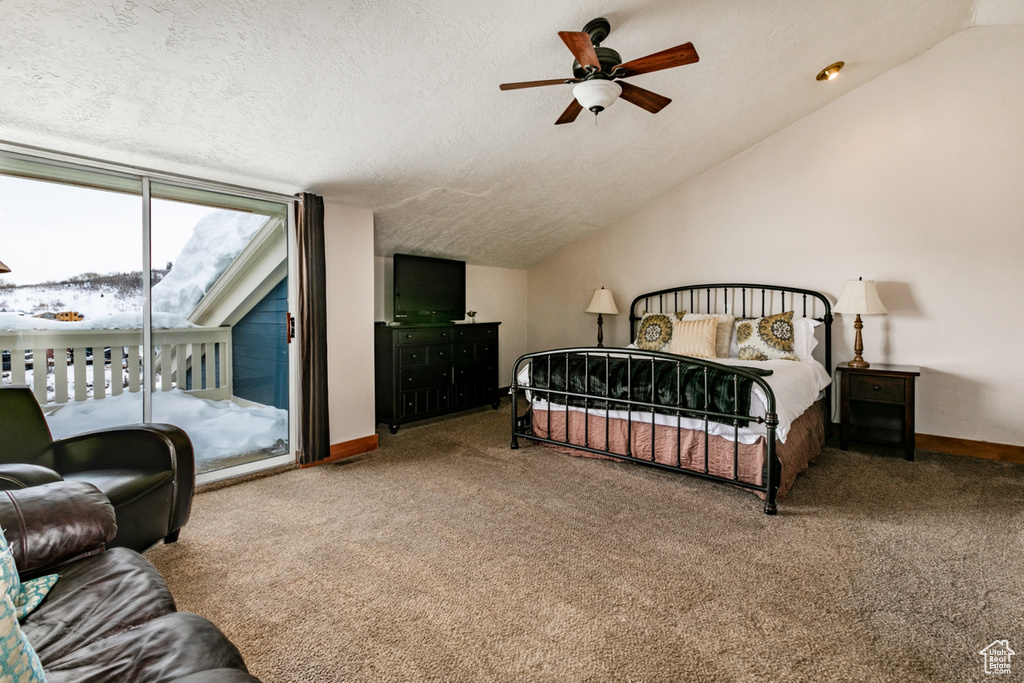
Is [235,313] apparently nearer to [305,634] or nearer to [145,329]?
[145,329]

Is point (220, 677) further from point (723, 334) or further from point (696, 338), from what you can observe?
point (723, 334)

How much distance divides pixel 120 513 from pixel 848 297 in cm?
475

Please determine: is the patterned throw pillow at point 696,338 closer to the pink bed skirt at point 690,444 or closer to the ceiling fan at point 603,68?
the pink bed skirt at point 690,444

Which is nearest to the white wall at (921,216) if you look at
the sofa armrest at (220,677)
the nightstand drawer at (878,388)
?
the nightstand drawer at (878,388)

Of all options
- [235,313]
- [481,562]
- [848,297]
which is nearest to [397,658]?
[481,562]

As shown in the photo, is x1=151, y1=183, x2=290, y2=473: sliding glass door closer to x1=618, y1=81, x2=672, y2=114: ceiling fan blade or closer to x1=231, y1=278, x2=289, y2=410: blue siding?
x1=231, y1=278, x2=289, y2=410: blue siding

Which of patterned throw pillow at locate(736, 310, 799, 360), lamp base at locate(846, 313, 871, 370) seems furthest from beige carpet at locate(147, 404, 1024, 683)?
patterned throw pillow at locate(736, 310, 799, 360)

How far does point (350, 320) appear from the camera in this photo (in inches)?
144

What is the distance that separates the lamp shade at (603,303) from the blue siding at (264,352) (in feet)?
10.4

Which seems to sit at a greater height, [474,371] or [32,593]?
[474,371]

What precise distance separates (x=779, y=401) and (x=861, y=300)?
1698 mm

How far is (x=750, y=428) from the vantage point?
2.70m

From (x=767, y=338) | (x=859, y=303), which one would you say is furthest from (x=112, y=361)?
(x=859, y=303)

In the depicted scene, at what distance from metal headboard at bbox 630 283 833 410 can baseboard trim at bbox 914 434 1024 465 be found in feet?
2.35
